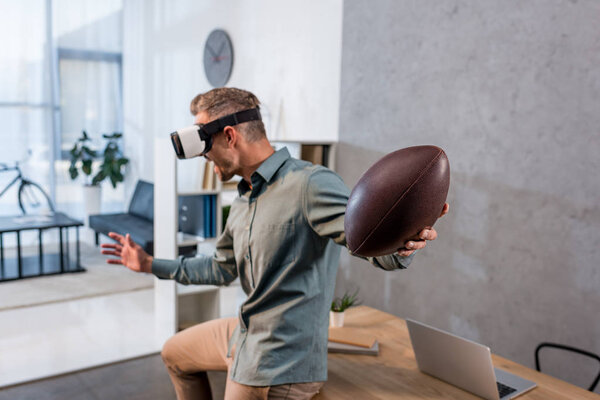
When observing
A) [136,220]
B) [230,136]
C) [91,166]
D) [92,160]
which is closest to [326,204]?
[230,136]

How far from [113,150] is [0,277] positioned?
275 centimetres

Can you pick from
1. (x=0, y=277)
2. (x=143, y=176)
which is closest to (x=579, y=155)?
(x=0, y=277)

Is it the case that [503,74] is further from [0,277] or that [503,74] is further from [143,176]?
[143,176]

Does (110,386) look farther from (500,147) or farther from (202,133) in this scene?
(500,147)

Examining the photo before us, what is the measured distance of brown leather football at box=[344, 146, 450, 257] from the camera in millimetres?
1176

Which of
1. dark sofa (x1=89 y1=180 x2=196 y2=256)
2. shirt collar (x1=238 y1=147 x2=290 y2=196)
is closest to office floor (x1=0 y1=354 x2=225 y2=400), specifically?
shirt collar (x1=238 y1=147 x2=290 y2=196)

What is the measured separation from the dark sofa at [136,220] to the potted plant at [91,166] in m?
0.67

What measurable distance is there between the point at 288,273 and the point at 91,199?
609cm

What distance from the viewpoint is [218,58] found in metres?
5.51

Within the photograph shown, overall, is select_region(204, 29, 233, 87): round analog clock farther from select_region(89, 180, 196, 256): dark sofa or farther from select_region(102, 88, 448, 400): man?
select_region(102, 88, 448, 400): man

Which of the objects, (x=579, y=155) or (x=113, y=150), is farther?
(x=113, y=150)

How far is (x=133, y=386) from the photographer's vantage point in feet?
9.78

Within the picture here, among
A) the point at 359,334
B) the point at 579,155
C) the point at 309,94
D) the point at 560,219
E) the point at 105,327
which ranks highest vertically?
the point at 309,94

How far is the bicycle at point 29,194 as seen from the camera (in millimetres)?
6841
